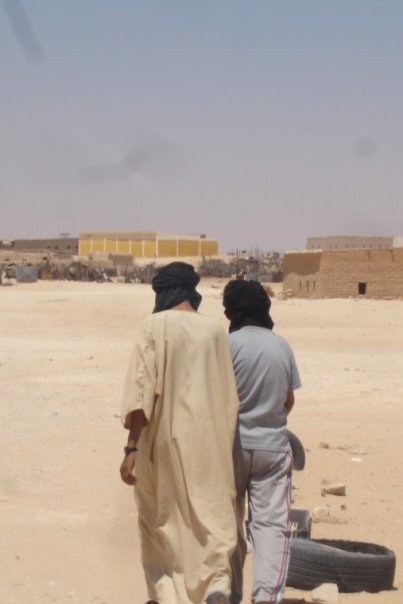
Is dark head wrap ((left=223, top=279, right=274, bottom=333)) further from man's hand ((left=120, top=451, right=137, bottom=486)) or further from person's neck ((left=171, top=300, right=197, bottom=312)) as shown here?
man's hand ((left=120, top=451, right=137, bottom=486))

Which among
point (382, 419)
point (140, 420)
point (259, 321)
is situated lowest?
point (382, 419)

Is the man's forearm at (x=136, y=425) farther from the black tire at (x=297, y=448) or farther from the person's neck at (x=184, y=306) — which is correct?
the black tire at (x=297, y=448)

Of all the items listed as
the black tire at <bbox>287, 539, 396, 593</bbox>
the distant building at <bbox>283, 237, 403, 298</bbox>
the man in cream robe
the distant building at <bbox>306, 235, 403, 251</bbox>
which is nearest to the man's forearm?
the man in cream robe

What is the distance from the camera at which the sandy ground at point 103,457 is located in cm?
622

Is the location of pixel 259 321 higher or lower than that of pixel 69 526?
higher

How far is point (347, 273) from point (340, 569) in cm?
2720

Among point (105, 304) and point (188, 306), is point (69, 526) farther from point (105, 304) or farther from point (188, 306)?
point (105, 304)

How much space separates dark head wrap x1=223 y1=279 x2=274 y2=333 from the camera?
5285 mm

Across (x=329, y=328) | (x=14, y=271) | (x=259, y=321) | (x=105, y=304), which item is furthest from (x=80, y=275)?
(x=259, y=321)

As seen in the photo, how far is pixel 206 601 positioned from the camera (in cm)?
471

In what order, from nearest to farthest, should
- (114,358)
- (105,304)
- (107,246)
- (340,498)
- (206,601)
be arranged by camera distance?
(206,601)
(340,498)
(114,358)
(105,304)
(107,246)

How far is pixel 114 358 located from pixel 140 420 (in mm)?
12503

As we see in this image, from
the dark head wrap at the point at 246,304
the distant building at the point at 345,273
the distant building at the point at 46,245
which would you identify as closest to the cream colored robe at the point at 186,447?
the dark head wrap at the point at 246,304

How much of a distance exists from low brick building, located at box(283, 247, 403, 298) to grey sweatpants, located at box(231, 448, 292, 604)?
26884 mm
